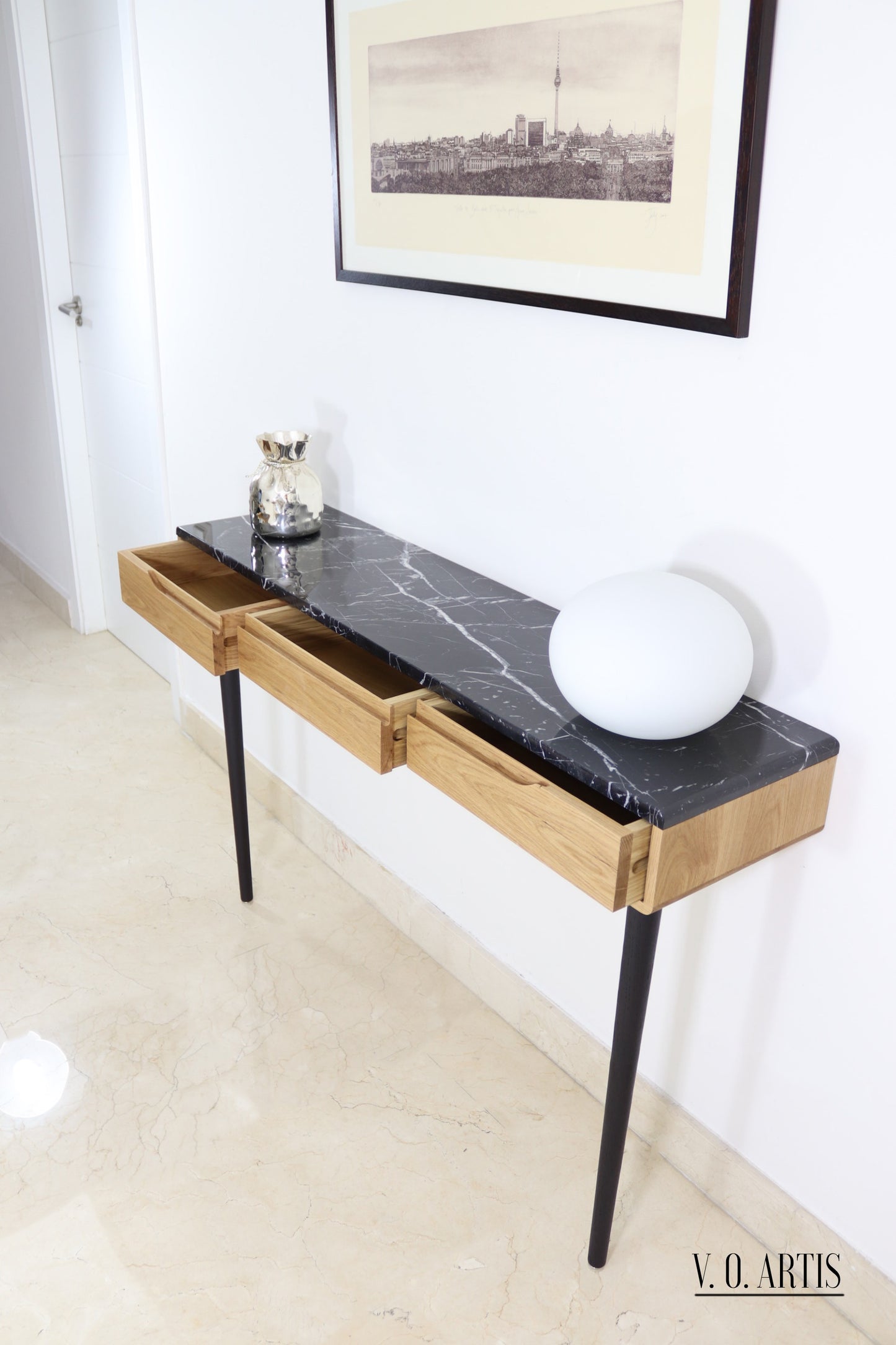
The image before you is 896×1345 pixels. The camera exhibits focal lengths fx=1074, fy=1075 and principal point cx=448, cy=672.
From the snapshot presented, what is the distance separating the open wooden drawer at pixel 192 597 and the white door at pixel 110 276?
72 cm

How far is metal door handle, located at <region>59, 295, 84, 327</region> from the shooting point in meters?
3.33

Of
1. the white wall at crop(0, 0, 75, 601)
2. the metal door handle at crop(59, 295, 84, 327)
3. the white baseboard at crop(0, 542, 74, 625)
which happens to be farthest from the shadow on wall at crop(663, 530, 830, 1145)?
the white baseboard at crop(0, 542, 74, 625)

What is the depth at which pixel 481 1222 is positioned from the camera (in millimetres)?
1632

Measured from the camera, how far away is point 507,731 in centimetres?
134

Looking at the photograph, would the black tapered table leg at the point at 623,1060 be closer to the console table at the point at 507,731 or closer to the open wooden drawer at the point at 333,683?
the console table at the point at 507,731

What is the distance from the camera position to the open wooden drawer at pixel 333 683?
150 cm

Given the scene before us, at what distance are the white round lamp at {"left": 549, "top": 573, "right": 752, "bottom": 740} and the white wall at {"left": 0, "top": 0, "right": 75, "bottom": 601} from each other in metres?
2.75

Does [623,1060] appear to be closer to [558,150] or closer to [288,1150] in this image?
[288,1150]

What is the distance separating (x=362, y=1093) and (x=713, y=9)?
1.67m

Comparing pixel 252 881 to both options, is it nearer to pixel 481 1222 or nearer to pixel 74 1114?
pixel 74 1114

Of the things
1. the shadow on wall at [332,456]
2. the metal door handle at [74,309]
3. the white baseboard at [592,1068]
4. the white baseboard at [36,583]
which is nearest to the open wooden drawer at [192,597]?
the shadow on wall at [332,456]

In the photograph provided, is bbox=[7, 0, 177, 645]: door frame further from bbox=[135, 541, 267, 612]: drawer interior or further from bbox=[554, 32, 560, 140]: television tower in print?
bbox=[554, 32, 560, 140]: television tower in print

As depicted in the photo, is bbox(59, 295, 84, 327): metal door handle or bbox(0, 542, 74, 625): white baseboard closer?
bbox(59, 295, 84, 327): metal door handle

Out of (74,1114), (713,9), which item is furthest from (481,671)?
(74,1114)
